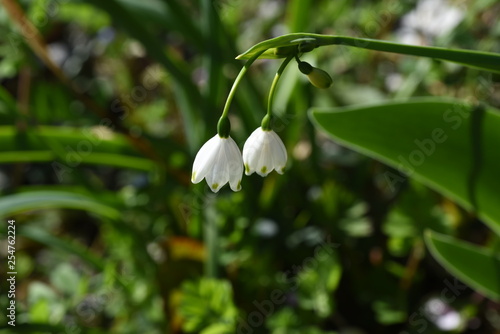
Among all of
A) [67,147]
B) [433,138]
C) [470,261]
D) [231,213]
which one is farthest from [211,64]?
[470,261]

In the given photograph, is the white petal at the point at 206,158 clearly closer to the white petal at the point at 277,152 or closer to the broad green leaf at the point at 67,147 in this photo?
the white petal at the point at 277,152

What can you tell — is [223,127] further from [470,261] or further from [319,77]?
[470,261]

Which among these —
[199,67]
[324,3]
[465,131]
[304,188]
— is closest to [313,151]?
[304,188]

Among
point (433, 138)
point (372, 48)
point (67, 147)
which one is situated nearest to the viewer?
point (372, 48)

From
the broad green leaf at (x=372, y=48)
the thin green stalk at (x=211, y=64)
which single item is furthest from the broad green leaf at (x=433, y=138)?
the thin green stalk at (x=211, y=64)

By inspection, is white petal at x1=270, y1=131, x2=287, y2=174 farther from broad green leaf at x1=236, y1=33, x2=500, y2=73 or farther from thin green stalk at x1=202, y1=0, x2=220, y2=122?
thin green stalk at x1=202, y1=0, x2=220, y2=122

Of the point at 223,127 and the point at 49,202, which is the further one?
the point at 49,202

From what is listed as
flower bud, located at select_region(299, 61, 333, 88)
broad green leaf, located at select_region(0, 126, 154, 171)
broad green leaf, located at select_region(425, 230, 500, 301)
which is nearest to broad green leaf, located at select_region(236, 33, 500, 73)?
flower bud, located at select_region(299, 61, 333, 88)
